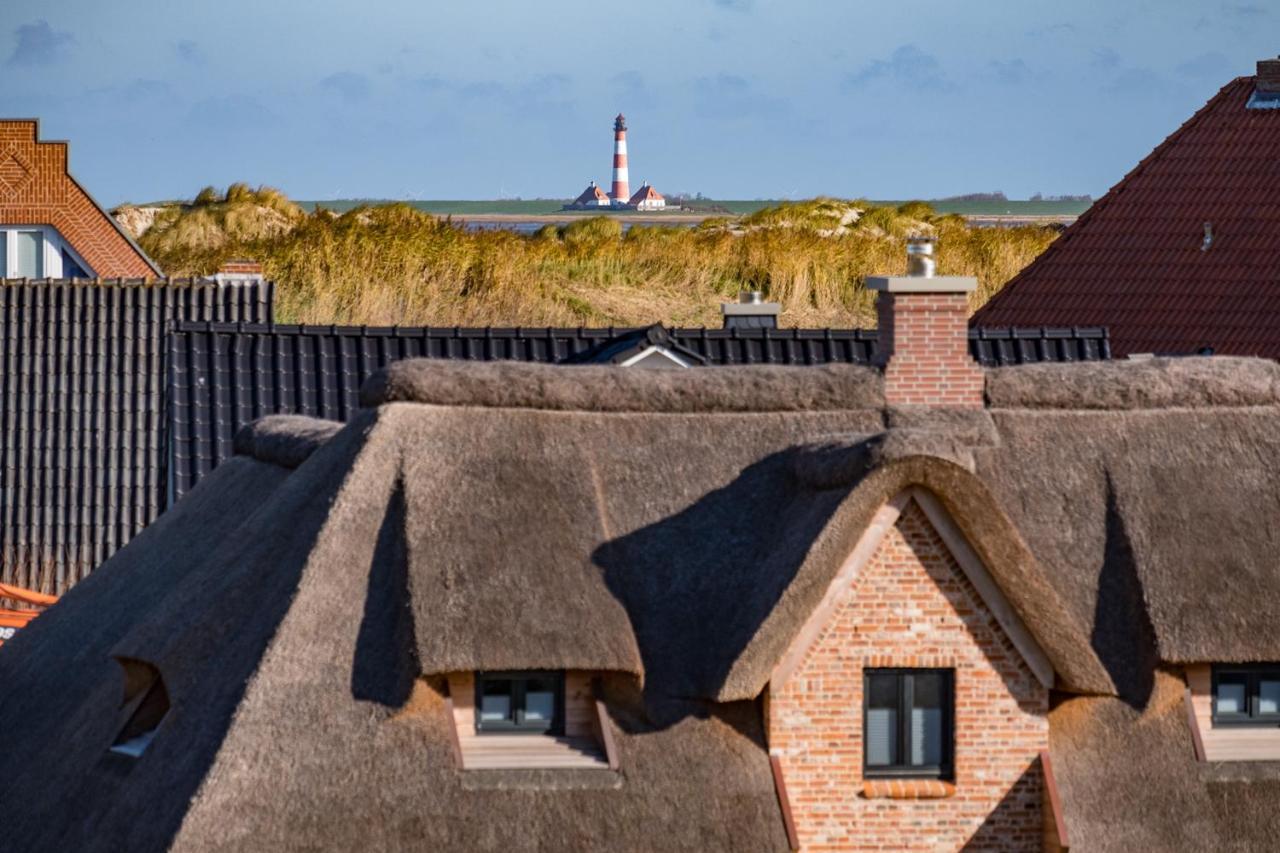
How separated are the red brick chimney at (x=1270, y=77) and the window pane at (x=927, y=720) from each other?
20607 mm

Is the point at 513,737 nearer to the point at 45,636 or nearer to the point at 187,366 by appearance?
the point at 45,636

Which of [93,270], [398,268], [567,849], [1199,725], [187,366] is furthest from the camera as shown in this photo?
[398,268]

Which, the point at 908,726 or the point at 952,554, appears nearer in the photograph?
the point at 952,554

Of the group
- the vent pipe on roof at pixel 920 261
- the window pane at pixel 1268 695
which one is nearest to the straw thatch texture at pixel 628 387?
the vent pipe on roof at pixel 920 261

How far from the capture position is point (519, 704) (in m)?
13.3

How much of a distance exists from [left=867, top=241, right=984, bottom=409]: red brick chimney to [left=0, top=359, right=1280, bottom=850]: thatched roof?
8.9 inches

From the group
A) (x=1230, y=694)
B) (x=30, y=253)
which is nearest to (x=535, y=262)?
(x=30, y=253)

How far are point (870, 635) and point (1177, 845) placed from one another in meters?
2.14

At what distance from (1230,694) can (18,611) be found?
12.0 metres

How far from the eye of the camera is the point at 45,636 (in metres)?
16.8

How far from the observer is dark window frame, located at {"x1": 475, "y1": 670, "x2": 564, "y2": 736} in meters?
13.2

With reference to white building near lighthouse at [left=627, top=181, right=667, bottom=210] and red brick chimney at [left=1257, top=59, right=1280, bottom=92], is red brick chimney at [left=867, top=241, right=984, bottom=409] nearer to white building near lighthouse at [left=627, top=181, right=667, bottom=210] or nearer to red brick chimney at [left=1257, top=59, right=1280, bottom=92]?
red brick chimney at [left=1257, top=59, right=1280, bottom=92]

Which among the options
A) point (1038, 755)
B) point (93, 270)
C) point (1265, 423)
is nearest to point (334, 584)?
point (1038, 755)

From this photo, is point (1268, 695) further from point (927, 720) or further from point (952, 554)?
point (952, 554)
